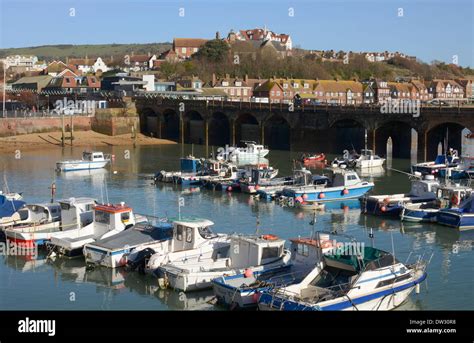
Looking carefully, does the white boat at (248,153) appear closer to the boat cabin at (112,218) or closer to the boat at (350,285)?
the boat cabin at (112,218)

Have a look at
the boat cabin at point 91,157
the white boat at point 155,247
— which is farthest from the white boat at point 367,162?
the white boat at point 155,247

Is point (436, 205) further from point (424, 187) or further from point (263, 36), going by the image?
point (263, 36)

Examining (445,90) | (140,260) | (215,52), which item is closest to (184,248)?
(140,260)

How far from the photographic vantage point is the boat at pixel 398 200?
4188 centimetres

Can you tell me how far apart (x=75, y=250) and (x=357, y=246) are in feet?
42.6

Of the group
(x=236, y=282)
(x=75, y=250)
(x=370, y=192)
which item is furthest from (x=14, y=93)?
(x=236, y=282)

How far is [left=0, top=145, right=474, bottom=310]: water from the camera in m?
26.7

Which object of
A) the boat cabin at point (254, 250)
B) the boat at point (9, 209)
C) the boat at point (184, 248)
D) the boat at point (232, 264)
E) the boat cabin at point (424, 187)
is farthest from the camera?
the boat cabin at point (424, 187)

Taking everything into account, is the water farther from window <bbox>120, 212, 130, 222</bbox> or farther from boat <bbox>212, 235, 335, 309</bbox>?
window <bbox>120, 212, 130, 222</bbox>

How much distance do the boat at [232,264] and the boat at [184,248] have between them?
508mm

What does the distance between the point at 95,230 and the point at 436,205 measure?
19159mm

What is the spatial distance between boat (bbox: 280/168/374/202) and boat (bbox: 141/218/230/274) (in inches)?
626

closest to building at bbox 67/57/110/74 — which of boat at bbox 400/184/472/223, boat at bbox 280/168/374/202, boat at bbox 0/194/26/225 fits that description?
boat at bbox 280/168/374/202

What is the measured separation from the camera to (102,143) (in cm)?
8650
